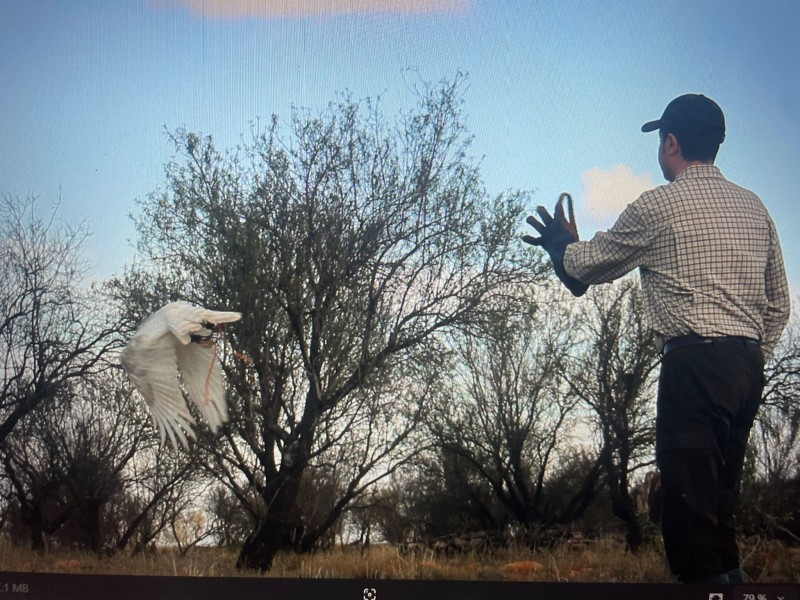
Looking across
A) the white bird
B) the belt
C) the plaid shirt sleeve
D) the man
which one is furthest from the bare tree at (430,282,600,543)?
the white bird

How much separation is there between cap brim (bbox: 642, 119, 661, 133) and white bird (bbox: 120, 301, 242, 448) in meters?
1.18

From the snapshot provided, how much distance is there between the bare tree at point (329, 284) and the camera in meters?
2.51

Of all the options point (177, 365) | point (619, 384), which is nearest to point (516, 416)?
point (619, 384)

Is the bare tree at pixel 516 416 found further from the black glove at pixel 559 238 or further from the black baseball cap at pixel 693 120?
the black baseball cap at pixel 693 120

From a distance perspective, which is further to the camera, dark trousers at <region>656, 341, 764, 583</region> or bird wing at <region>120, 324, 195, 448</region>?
bird wing at <region>120, 324, 195, 448</region>

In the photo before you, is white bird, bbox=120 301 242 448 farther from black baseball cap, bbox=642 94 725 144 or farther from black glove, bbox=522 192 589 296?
black baseball cap, bbox=642 94 725 144

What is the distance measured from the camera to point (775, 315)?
2.27 metres

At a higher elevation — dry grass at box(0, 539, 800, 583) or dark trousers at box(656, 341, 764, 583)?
dark trousers at box(656, 341, 764, 583)

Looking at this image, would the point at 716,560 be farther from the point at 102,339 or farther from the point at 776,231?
the point at 102,339

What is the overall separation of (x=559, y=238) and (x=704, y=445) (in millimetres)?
594

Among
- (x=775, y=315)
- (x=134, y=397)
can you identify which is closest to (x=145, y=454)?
(x=134, y=397)

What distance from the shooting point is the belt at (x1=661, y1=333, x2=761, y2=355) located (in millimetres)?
2158

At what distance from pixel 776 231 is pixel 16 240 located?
215 cm

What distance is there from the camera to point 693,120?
241 centimetres
